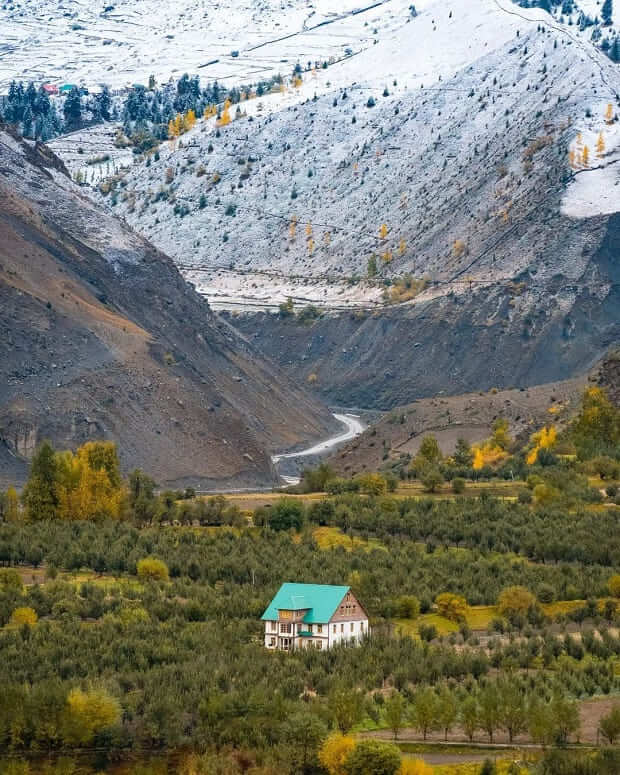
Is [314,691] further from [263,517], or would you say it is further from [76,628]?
[263,517]

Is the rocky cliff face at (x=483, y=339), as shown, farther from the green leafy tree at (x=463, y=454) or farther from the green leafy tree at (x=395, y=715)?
the green leafy tree at (x=395, y=715)

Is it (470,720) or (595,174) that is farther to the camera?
(595,174)

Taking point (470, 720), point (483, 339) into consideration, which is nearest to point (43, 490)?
point (470, 720)

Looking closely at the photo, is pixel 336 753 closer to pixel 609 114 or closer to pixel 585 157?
pixel 585 157

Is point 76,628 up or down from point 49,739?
up

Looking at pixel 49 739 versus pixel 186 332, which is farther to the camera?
pixel 186 332

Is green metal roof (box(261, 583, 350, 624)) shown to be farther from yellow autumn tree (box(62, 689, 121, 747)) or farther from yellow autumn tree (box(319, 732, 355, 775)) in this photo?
yellow autumn tree (box(319, 732, 355, 775))

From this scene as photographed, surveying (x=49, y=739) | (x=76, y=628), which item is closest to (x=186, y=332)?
(x=76, y=628)
